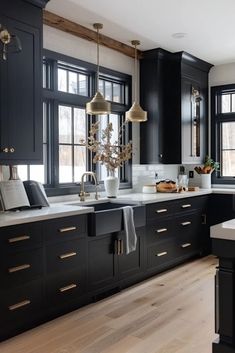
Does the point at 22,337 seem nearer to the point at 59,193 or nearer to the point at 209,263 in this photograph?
the point at 59,193

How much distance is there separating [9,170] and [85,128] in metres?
1.33

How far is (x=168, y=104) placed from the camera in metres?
5.29

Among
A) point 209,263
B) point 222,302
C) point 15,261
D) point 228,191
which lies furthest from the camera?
point 228,191

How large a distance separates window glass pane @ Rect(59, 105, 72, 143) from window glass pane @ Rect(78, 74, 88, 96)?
300 mm

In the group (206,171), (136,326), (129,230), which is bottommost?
(136,326)

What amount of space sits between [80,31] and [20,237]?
244 centimetres

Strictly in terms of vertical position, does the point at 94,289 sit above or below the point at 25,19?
below

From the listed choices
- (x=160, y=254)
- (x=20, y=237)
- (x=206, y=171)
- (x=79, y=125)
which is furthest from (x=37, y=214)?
(x=206, y=171)

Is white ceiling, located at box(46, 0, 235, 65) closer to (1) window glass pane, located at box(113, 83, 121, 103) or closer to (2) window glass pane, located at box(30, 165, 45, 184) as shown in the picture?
(1) window glass pane, located at box(113, 83, 121, 103)

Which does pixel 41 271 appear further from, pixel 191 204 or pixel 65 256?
pixel 191 204

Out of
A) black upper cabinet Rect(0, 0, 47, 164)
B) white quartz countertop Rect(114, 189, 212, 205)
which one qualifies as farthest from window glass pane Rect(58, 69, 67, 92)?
white quartz countertop Rect(114, 189, 212, 205)

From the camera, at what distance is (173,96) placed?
528cm

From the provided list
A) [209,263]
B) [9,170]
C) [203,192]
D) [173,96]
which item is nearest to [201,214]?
[203,192]

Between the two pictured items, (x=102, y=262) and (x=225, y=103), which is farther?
(x=225, y=103)
